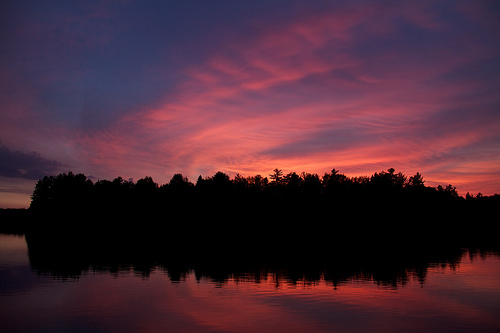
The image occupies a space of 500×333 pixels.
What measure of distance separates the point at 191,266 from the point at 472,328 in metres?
36.2

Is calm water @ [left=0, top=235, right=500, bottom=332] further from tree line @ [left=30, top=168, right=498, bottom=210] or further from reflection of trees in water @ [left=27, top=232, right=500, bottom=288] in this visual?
tree line @ [left=30, top=168, right=498, bottom=210]

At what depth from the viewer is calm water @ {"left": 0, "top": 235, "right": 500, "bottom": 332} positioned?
23094mm

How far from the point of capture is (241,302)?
94.7ft

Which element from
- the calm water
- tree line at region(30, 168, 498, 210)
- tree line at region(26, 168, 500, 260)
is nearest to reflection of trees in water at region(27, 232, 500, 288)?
the calm water

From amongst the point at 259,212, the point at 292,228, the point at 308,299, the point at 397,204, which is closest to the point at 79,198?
the point at 259,212

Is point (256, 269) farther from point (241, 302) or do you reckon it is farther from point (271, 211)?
point (271, 211)

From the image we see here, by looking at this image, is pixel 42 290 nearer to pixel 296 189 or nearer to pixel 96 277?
pixel 96 277

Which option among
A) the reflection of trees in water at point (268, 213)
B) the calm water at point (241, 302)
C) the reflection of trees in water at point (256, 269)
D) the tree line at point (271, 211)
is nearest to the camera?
the calm water at point (241, 302)

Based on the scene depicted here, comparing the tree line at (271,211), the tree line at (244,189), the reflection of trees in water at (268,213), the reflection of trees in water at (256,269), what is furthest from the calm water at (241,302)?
the tree line at (244,189)

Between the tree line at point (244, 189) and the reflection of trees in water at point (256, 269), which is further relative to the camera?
the tree line at point (244, 189)

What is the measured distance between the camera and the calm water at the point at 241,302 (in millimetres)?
23094

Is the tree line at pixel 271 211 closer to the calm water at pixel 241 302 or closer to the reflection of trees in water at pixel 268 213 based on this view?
the reflection of trees in water at pixel 268 213

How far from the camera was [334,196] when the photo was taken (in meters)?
156

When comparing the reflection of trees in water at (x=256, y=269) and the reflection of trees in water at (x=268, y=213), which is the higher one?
the reflection of trees in water at (x=268, y=213)
